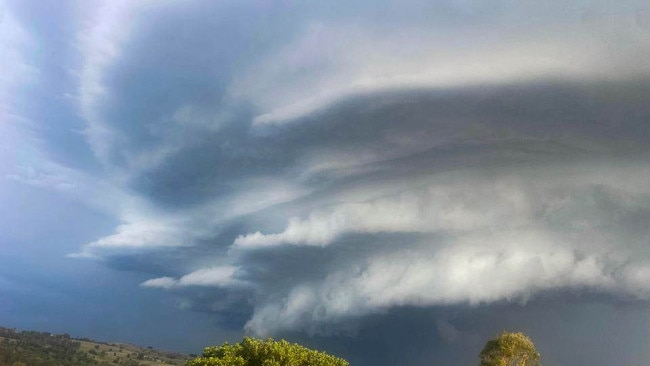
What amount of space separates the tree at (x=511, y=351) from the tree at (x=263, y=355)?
1051 inches

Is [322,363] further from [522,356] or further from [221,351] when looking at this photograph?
[522,356]

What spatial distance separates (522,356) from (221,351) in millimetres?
47002

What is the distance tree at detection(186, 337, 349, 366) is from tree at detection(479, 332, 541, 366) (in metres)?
26.7

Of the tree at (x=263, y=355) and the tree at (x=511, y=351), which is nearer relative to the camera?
the tree at (x=263, y=355)

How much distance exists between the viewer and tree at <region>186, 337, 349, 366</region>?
194ft

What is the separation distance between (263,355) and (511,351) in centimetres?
4013

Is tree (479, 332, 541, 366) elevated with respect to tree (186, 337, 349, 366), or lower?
elevated

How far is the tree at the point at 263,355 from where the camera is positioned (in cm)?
5919

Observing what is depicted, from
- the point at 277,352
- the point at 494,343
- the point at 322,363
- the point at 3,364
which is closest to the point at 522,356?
the point at 494,343

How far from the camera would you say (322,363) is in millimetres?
64625

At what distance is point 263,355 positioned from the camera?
6200cm

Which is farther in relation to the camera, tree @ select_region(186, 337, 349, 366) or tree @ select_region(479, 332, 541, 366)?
tree @ select_region(479, 332, 541, 366)

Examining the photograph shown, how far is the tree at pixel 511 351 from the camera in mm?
78812

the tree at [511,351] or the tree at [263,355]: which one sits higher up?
the tree at [511,351]
